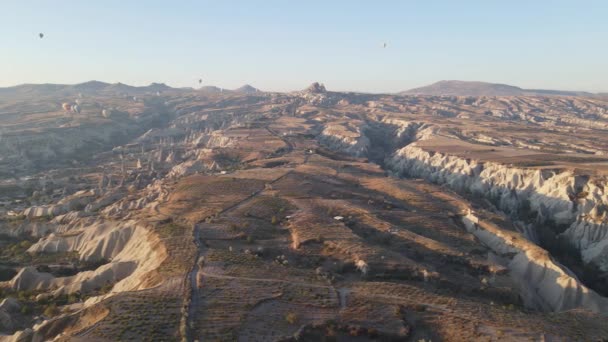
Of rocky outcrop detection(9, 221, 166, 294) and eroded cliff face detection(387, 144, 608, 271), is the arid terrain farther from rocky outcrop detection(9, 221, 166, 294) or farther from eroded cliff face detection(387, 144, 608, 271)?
eroded cliff face detection(387, 144, 608, 271)

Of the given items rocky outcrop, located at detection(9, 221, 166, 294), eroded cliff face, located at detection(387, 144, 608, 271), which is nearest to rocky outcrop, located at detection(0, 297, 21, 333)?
rocky outcrop, located at detection(9, 221, 166, 294)

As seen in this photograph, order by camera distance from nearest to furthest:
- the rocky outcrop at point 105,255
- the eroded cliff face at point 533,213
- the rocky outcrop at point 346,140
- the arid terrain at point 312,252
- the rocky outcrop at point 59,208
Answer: the arid terrain at point 312,252
the rocky outcrop at point 105,255
the eroded cliff face at point 533,213
the rocky outcrop at point 59,208
the rocky outcrop at point 346,140

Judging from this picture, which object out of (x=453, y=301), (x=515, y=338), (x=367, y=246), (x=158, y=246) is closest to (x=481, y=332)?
(x=515, y=338)

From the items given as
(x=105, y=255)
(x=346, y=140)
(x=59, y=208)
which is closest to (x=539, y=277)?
(x=105, y=255)

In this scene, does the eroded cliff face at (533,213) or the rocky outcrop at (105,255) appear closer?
the rocky outcrop at (105,255)

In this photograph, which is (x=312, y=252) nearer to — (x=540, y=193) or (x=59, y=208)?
(x=59, y=208)

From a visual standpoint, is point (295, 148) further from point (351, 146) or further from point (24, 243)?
point (24, 243)

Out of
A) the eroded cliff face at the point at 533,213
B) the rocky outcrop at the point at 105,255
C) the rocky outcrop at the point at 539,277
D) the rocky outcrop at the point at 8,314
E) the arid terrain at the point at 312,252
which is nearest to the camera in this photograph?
the arid terrain at the point at 312,252

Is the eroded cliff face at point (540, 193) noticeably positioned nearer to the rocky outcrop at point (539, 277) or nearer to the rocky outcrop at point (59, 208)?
the rocky outcrop at point (539, 277)

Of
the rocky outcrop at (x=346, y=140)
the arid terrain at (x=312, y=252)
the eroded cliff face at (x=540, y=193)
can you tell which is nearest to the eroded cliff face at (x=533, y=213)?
the eroded cliff face at (x=540, y=193)
